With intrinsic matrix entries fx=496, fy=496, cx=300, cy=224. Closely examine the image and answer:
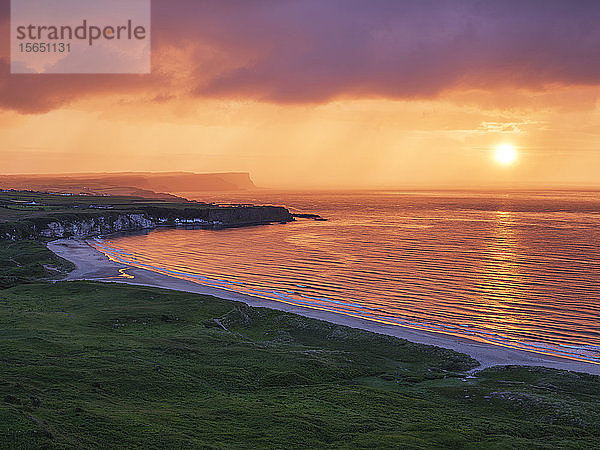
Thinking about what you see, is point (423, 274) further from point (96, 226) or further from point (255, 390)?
point (96, 226)

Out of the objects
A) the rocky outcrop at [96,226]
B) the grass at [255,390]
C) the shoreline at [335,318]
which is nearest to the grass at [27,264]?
the shoreline at [335,318]

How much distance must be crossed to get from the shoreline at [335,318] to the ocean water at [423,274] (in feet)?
9.91

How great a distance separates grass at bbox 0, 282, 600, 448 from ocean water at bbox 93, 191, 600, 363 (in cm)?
1621

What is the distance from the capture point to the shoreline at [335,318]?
50.3m

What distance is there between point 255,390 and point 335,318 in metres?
31.5

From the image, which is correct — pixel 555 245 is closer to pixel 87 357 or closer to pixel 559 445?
pixel 559 445

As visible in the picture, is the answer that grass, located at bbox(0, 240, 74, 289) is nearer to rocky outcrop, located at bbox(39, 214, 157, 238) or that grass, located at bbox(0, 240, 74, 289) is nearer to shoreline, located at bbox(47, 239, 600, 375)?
shoreline, located at bbox(47, 239, 600, 375)

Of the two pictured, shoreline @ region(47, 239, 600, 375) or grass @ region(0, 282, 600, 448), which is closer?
grass @ region(0, 282, 600, 448)

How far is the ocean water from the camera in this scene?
66.0 m

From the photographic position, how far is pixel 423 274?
10150cm

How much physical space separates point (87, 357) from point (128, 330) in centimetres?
1411

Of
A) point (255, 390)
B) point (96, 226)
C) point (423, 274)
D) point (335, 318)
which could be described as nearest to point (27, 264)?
point (335, 318)

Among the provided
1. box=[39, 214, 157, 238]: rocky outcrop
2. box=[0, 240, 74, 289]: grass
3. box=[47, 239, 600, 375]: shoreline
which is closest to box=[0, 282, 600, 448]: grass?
box=[47, 239, 600, 375]: shoreline

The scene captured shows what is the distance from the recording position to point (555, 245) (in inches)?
5802
